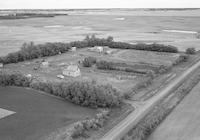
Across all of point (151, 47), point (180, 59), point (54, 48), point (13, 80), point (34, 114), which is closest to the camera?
point (34, 114)

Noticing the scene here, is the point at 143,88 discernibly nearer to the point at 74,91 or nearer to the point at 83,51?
the point at 74,91

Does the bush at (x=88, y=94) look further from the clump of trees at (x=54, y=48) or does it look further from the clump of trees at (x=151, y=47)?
the clump of trees at (x=151, y=47)

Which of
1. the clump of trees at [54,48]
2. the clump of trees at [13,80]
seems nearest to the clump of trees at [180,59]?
the clump of trees at [54,48]

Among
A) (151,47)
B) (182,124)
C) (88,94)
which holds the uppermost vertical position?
(151,47)

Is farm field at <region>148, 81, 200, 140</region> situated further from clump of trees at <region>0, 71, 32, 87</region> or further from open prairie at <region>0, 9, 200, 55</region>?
open prairie at <region>0, 9, 200, 55</region>

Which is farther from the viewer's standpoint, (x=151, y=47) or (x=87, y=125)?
(x=151, y=47)

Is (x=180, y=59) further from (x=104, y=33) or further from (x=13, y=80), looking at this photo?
(x=104, y=33)

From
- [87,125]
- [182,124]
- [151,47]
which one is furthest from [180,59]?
[87,125]

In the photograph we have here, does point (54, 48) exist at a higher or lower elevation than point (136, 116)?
higher

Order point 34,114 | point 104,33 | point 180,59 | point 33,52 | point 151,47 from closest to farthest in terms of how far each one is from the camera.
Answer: point 34,114, point 180,59, point 33,52, point 151,47, point 104,33
